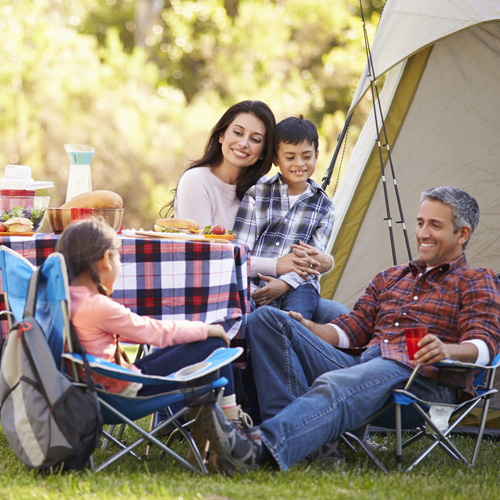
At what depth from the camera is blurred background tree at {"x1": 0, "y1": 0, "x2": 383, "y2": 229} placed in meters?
12.6

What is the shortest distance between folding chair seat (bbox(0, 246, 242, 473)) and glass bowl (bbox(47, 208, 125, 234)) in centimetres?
26

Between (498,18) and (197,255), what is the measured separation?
7.07 ft

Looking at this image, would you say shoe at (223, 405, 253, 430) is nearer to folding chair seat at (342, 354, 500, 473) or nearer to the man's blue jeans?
the man's blue jeans

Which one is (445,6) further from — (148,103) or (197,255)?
(148,103)

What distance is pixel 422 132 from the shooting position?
454 centimetres

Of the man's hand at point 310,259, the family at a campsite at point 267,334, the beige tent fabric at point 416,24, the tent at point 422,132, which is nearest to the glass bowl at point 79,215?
the family at a campsite at point 267,334

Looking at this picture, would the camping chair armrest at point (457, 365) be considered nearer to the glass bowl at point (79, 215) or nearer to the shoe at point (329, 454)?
the shoe at point (329, 454)

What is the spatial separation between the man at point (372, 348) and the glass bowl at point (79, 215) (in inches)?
23.9

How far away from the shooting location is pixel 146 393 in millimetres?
2555

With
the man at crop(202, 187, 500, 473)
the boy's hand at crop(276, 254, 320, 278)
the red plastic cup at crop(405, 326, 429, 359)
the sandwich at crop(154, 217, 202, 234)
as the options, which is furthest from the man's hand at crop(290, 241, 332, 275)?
the red plastic cup at crop(405, 326, 429, 359)

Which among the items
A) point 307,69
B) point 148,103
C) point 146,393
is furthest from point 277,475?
point 307,69

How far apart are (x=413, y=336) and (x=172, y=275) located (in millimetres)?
839

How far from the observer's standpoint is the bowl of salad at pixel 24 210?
9.61ft

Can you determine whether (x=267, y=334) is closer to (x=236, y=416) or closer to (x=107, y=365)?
(x=236, y=416)
